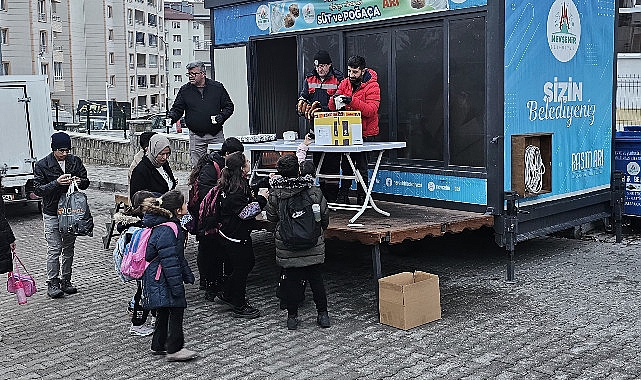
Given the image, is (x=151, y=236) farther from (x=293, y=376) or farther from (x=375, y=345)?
(x=375, y=345)

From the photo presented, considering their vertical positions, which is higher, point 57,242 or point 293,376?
point 57,242

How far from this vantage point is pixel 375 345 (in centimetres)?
662

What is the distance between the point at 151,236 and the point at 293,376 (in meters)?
1.52

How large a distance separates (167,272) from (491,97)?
13.6 feet

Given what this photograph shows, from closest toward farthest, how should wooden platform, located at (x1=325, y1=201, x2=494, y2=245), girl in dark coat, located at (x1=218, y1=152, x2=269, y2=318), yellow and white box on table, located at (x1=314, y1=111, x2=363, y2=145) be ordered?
girl in dark coat, located at (x1=218, y1=152, x2=269, y2=318)
wooden platform, located at (x1=325, y1=201, x2=494, y2=245)
yellow and white box on table, located at (x1=314, y1=111, x2=363, y2=145)

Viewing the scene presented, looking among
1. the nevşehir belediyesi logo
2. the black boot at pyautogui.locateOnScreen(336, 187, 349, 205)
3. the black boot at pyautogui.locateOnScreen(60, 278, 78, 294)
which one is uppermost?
the nevşehir belediyesi logo

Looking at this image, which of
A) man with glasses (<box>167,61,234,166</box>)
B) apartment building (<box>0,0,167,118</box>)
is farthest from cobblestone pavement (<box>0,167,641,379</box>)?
apartment building (<box>0,0,167,118</box>)

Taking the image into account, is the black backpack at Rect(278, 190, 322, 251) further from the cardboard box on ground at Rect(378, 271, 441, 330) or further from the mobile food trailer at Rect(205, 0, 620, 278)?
the mobile food trailer at Rect(205, 0, 620, 278)

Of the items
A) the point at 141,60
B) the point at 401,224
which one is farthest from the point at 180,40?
the point at 401,224

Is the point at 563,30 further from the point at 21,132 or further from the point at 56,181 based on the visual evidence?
the point at 21,132

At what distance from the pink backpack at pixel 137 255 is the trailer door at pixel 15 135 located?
8821 mm

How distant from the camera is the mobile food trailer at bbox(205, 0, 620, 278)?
8.55 meters

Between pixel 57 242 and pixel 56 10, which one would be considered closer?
pixel 57 242

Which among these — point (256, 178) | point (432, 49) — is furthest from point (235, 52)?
point (432, 49)
